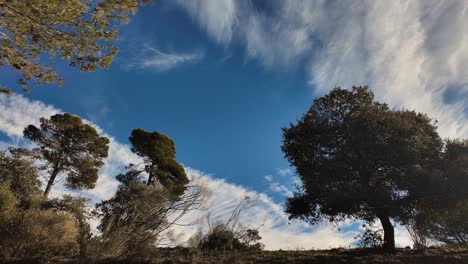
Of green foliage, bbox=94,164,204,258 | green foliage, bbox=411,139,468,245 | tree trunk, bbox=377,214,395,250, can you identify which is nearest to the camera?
green foliage, bbox=94,164,204,258

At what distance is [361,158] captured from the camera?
1266cm

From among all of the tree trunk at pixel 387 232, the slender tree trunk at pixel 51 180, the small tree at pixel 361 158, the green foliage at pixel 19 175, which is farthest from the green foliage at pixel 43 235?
the slender tree trunk at pixel 51 180

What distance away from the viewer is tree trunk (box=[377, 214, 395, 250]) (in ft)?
40.0

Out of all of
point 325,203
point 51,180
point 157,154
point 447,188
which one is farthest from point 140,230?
point 51,180

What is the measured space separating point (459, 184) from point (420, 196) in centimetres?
174

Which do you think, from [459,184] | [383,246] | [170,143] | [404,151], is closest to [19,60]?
[404,151]

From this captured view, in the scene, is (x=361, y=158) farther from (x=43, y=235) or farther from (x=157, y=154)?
(x=157, y=154)

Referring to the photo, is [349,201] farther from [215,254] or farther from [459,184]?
[215,254]

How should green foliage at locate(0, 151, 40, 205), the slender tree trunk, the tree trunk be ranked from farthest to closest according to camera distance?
the slender tree trunk → green foliage at locate(0, 151, 40, 205) → the tree trunk

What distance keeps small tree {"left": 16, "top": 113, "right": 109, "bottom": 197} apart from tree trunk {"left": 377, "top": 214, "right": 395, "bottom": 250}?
2290cm

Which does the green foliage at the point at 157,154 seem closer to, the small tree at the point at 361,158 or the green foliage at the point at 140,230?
the small tree at the point at 361,158

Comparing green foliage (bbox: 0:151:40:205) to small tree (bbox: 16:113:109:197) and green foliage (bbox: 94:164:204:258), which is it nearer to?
small tree (bbox: 16:113:109:197)

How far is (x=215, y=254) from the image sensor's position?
864 cm

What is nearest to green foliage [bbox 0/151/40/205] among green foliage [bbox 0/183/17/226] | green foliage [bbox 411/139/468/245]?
green foliage [bbox 0/183/17/226]
